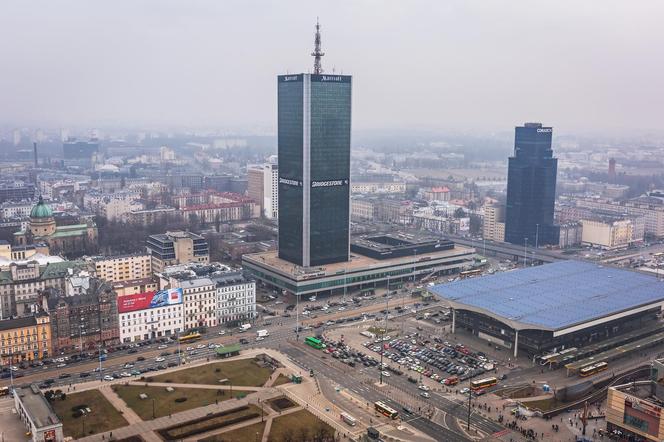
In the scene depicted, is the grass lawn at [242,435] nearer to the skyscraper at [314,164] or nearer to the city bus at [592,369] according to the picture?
the city bus at [592,369]

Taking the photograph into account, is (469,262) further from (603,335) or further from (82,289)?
(82,289)

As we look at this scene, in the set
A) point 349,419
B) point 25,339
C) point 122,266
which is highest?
point 122,266

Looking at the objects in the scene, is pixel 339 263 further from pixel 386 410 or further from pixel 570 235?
pixel 570 235

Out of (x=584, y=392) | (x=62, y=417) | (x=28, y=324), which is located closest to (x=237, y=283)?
(x=28, y=324)

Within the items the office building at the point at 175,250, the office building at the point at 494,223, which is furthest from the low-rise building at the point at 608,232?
the office building at the point at 175,250

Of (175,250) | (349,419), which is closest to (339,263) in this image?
(175,250)
